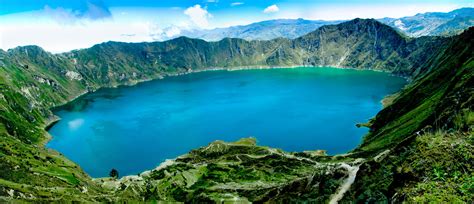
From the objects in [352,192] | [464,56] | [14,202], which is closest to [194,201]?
[14,202]

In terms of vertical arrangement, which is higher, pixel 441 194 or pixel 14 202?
pixel 441 194

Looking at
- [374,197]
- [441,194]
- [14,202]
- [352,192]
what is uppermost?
[441,194]

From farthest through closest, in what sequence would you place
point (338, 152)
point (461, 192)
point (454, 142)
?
point (338, 152) → point (454, 142) → point (461, 192)

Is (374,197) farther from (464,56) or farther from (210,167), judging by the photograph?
(464,56)

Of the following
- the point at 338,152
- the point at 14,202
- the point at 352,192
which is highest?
the point at 352,192

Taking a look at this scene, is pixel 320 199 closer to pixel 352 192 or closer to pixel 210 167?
pixel 352 192

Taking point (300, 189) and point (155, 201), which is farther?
point (155, 201)

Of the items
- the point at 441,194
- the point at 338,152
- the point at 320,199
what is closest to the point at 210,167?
the point at 338,152

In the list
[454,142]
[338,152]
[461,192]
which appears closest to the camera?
[461,192]

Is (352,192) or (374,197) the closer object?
(374,197)
